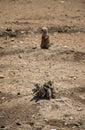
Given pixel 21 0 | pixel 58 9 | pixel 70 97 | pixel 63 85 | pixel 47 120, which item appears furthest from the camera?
pixel 21 0

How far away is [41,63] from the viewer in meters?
9.88

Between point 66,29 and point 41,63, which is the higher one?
point 66,29

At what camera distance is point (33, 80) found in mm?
8938

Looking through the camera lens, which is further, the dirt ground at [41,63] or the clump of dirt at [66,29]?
the clump of dirt at [66,29]

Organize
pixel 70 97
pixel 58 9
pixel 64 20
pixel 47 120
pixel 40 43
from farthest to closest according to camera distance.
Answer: pixel 58 9 → pixel 64 20 → pixel 40 43 → pixel 70 97 → pixel 47 120

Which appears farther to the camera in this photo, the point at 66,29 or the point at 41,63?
the point at 66,29

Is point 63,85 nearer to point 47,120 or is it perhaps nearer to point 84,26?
point 47,120

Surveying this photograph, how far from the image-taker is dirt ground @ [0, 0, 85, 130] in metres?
7.34

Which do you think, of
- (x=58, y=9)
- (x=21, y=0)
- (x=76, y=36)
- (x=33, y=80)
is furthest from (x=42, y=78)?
(x=21, y=0)

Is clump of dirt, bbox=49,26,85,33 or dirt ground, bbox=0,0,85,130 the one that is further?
clump of dirt, bbox=49,26,85,33

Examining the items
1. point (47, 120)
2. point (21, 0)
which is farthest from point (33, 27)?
point (47, 120)

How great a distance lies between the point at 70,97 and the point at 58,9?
23.2 feet

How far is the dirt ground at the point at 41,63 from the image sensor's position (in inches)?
289

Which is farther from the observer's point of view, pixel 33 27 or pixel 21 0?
pixel 21 0
